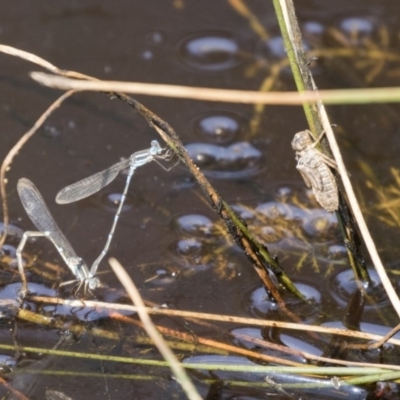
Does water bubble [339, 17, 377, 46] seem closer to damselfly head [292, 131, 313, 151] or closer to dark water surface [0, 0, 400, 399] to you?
dark water surface [0, 0, 400, 399]

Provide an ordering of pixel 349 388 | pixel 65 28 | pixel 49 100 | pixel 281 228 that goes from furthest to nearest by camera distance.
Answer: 1. pixel 65 28
2. pixel 49 100
3. pixel 281 228
4. pixel 349 388

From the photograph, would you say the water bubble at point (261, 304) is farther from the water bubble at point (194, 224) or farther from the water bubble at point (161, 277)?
the water bubble at point (194, 224)

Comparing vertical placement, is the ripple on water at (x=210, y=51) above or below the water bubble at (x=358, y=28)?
below

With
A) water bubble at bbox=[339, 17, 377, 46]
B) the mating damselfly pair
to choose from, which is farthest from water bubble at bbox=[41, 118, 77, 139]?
water bubble at bbox=[339, 17, 377, 46]

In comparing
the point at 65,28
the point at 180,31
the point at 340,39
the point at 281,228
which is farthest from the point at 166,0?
the point at 281,228

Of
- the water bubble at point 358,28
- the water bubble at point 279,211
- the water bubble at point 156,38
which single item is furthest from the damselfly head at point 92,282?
the water bubble at point 358,28

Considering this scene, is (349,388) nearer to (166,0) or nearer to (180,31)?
(180,31)
